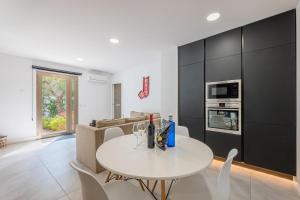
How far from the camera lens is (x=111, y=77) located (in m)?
6.57

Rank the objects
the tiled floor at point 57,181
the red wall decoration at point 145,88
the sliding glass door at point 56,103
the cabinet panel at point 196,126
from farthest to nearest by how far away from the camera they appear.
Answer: the red wall decoration at point 145,88 < the sliding glass door at point 56,103 < the cabinet panel at point 196,126 < the tiled floor at point 57,181

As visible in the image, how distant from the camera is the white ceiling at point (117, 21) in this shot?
1953 millimetres

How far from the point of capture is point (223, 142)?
2723 mm

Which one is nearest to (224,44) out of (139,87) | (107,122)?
(107,122)

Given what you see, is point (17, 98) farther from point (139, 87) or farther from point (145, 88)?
point (145, 88)

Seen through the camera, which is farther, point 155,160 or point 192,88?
point 192,88

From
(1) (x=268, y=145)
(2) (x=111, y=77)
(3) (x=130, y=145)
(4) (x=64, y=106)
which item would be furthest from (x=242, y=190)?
(2) (x=111, y=77)

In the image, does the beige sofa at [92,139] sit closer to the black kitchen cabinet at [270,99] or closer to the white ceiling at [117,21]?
the white ceiling at [117,21]

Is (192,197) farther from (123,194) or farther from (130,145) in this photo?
(130,145)

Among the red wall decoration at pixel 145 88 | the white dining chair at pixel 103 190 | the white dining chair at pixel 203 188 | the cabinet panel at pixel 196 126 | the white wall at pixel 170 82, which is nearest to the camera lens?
the white dining chair at pixel 103 190

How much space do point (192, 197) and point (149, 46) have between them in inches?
123

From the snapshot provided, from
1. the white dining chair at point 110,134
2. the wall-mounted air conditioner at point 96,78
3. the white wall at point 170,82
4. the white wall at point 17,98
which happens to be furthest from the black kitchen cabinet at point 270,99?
the white wall at point 17,98

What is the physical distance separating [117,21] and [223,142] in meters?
2.84

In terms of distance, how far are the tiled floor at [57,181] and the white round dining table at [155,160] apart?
1.11 metres
